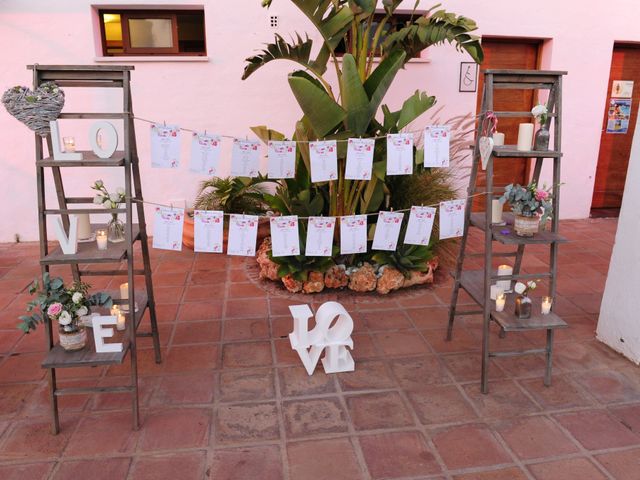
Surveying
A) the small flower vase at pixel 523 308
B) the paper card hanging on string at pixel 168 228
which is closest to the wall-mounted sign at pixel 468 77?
the small flower vase at pixel 523 308

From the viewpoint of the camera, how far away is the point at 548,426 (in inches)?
105

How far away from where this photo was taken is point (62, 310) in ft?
8.30

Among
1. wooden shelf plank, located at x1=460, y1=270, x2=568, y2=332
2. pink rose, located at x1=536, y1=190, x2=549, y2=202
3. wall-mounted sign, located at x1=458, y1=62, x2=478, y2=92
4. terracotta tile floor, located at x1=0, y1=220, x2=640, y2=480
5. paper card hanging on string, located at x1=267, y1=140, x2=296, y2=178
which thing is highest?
wall-mounted sign, located at x1=458, y1=62, x2=478, y2=92

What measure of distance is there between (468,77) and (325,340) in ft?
13.7

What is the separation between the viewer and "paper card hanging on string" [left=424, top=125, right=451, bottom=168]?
120 inches

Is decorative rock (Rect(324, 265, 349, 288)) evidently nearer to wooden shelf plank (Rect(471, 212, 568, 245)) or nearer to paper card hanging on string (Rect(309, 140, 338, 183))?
paper card hanging on string (Rect(309, 140, 338, 183))

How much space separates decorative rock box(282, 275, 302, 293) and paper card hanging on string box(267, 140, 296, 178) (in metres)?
1.34

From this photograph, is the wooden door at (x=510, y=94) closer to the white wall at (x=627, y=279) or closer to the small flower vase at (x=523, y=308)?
the white wall at (x=627, y=279)

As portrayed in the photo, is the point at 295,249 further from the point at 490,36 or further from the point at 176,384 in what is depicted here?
the point at 490,36

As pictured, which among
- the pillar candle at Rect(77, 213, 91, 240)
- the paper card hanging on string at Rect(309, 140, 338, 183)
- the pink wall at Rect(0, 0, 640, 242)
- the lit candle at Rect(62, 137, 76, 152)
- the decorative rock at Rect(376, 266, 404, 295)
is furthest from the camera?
the pink wall at Rect(0, 0, 640, 242)

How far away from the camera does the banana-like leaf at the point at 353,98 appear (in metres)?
3.58

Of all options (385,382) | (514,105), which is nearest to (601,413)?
(385,382)

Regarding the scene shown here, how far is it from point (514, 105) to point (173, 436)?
5.61 m

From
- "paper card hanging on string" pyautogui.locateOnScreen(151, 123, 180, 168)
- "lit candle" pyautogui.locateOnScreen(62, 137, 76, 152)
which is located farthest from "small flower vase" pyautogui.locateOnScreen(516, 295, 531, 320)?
"lit candle" pyautogui.locateOnScreen(62, 137, 76, 152)
